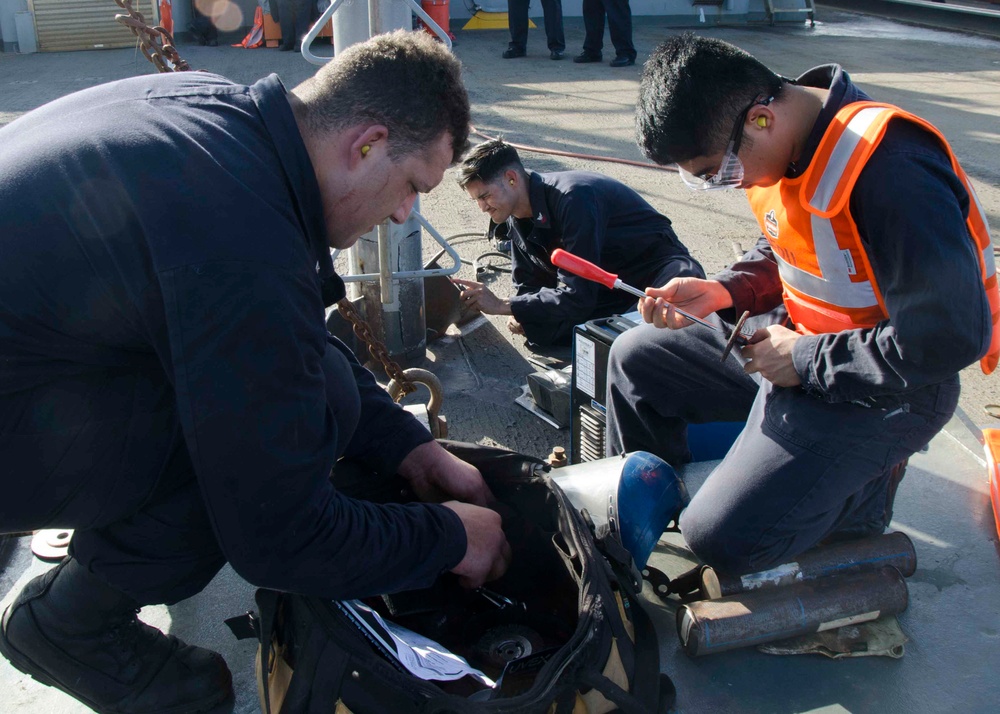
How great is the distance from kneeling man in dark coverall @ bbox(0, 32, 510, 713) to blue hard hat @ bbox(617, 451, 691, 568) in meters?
0.34

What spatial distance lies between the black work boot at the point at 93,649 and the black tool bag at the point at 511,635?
223mm

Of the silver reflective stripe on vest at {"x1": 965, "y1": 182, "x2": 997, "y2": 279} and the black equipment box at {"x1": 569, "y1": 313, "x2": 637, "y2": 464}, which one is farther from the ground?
the silver reflective stripe on vest at {"x1": 965, "y1": 182, "x2": 997, "y2": 279}

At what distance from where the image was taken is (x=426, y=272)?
3109 millimetres

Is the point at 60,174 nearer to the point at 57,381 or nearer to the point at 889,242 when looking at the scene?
the point at 57,381

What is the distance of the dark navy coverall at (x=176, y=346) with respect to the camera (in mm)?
1356

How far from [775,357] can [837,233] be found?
324 millimetres

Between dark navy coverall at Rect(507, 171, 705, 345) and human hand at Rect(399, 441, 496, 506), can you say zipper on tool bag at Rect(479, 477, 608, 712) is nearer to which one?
human hand at Rect(399, 441, 496, 506)

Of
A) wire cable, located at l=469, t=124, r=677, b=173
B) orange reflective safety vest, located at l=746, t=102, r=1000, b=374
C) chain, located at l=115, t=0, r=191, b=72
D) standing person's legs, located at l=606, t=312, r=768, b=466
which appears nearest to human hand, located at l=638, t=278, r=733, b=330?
standing person's legs, located at l=606, t=312, r=768, b=466

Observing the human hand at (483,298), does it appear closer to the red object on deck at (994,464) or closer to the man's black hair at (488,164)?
the man's black hair at (488,164)

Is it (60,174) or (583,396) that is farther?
(583,396)

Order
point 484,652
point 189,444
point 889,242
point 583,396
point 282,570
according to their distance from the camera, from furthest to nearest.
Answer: point 583,396 < point 484,652 < point 889,242 < point 282,570 < point 189,444

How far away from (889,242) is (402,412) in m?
1.18

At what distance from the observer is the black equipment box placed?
8.87 feet

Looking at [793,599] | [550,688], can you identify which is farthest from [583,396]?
[550,688]
